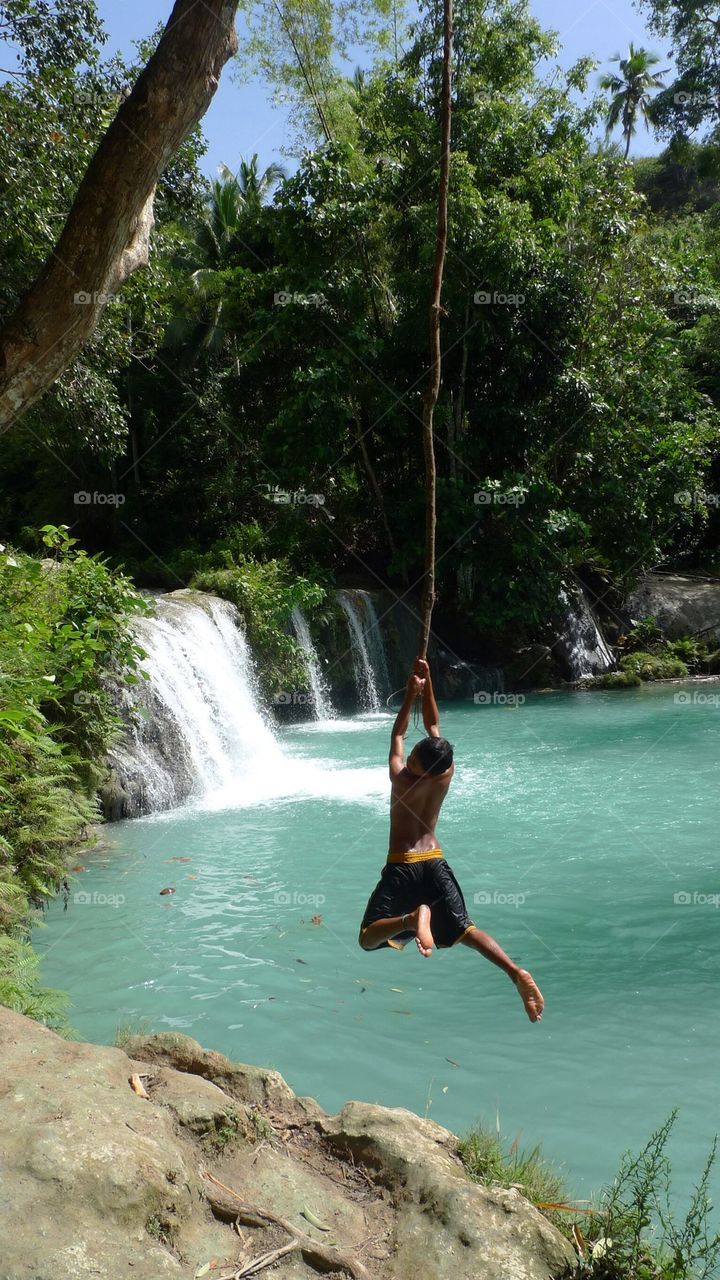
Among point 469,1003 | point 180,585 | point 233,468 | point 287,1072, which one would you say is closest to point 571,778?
point 469,1003

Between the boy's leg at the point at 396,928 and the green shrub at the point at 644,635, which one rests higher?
the green shrub at the point at 644,635

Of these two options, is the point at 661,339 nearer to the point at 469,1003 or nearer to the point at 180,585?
the point at 180,585

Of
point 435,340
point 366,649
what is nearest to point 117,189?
point 435,340

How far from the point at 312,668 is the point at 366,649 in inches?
54.9

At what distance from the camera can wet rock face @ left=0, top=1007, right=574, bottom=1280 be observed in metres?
2.37

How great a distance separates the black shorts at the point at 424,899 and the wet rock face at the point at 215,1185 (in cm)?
68

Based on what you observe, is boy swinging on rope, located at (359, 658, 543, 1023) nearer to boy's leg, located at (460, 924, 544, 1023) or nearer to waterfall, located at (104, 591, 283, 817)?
boy's leg, located at (460, 924, 544, 1023)

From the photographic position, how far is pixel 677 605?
20.1 metres

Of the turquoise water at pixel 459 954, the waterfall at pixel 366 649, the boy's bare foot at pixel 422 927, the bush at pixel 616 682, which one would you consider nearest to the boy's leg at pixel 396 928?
the boy's bare foot at pixel 422 927

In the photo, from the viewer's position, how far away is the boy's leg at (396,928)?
3.46 m

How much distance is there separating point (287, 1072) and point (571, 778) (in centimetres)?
676

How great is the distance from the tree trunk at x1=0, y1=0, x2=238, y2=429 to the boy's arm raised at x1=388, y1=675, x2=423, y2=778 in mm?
2533

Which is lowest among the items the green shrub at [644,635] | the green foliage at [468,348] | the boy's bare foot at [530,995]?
the boy's bare foot at [530,995]

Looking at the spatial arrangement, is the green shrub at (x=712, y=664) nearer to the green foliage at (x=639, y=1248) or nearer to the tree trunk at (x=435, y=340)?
the tree trunk at (x=435, y=340)
